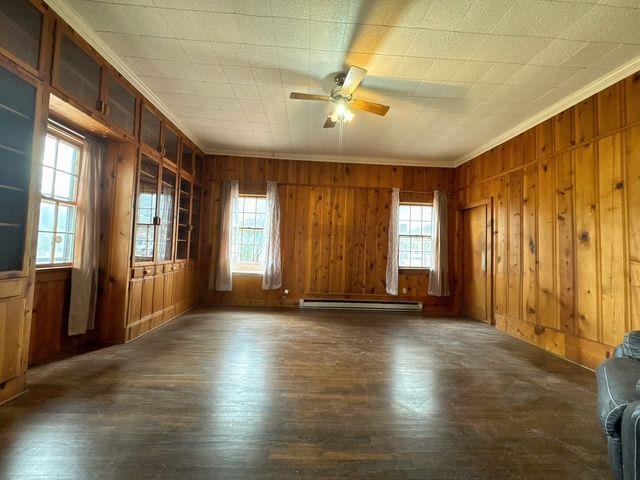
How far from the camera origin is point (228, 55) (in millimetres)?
2648

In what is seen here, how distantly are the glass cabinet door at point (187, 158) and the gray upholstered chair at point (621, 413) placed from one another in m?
5.27

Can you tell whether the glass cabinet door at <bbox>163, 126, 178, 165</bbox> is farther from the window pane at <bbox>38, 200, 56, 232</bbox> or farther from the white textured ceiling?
the window pane at <bbox>38, 200, 56, 232</bbox>

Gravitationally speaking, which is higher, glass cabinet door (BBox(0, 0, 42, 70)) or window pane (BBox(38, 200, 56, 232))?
glass cabinet door (BBox(0, 0, 42, 70))

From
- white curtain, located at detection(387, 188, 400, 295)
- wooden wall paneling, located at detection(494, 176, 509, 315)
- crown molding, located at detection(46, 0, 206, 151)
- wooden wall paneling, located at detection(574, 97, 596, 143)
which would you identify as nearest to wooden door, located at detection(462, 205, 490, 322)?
wooden wall paneling, located at detection(494, 176, 509, 315)

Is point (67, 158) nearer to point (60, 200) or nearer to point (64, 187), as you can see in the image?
point (64, 187)

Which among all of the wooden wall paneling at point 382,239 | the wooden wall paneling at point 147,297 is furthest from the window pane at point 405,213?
the wooden wall paneling at point 147,297

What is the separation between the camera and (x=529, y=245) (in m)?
3.77

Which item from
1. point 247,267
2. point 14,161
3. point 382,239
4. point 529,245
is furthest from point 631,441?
point 247,267

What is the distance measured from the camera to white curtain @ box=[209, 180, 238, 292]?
5301 millimetres

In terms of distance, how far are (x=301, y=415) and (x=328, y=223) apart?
4.03m

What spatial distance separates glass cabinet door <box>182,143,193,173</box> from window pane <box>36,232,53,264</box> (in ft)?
7.56

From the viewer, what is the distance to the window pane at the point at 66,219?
2822 millimetres

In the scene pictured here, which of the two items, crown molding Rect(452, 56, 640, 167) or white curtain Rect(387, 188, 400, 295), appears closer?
crown molding Rect(452, 56, 640, 167)

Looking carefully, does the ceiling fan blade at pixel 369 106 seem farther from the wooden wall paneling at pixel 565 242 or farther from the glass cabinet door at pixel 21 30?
the glass cabinet door at pixel 21 30
